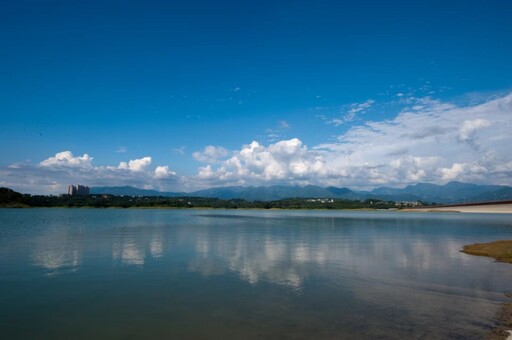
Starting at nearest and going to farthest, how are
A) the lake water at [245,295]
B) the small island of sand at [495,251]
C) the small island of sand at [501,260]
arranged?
the small island of sand at [501,260], the lake water at [245,295], the small island of sand at [495,251]

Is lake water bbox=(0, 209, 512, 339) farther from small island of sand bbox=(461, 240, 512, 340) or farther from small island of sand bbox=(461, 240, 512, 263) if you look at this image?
small island of sand bbox=(461, 240, 512, 263)

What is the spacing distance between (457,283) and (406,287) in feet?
11.6

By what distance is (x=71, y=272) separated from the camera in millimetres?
A: 23359

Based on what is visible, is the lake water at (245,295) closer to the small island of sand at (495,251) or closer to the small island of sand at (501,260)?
the small island of sand at (501,260)

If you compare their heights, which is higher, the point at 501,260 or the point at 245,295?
the point at 245,295

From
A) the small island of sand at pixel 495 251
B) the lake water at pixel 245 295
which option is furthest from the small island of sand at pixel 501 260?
the lake water at pixel 245 295

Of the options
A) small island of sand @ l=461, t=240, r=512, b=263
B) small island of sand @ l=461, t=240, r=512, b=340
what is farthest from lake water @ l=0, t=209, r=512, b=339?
small island of sand @ l=461, t=240, r=512, b=263

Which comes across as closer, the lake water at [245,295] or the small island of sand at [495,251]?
the lake water at [245,295]

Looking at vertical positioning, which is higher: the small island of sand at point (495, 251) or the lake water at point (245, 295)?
the lake water at point (245, 295)

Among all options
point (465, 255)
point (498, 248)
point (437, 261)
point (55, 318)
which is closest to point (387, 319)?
point (55, 318)

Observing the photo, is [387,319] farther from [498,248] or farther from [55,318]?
[498,248]

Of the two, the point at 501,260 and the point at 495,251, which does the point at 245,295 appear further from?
the point at 495,251

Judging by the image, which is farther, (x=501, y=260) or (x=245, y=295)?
(x=501, y=260)

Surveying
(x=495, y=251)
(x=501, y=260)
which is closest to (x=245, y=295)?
(x=501, y=260)
